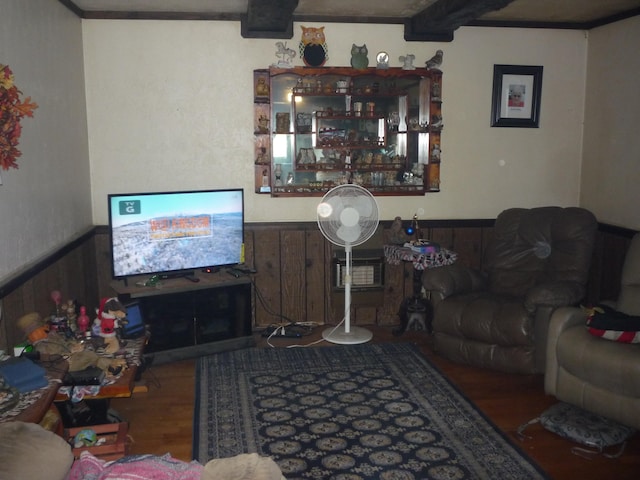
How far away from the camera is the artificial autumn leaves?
8.63 ft

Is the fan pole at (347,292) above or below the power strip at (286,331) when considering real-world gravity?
above

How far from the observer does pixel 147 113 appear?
15.5ft

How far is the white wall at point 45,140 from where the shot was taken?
9.95 ft

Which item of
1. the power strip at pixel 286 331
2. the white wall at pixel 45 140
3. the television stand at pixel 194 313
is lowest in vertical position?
the power strip at pixel 286 331

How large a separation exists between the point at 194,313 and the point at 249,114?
5.31 feet

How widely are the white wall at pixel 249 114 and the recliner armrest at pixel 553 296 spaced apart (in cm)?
146

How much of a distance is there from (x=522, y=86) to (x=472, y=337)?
227 cm

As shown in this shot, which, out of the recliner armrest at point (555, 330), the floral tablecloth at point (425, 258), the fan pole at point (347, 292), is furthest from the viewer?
the fan pole at point (347, 292)

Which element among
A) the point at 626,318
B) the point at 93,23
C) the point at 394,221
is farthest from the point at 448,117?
the point at 93,23

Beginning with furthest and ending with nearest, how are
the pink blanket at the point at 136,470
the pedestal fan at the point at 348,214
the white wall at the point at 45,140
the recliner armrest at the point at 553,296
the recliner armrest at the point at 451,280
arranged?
the pedestal fan at the point at 348,214
the recliner armrest at the point at 451,280
the recliner armrest at the point at 553,296
the white wall at the point at 45,140
the pink blanket at the point at 136,470

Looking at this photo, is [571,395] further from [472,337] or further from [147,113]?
[147,113]

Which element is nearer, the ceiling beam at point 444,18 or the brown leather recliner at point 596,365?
the brown leather recliner at point 596,365

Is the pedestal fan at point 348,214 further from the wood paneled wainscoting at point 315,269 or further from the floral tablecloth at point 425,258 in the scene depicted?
the wood paneled wainscoting at point 315,269

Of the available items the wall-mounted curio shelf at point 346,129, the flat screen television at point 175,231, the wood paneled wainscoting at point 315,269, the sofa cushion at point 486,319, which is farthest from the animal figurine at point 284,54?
the sofa cushion at point 486,319
